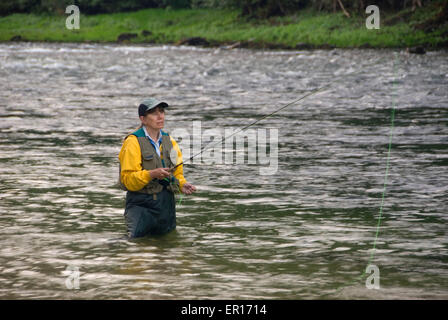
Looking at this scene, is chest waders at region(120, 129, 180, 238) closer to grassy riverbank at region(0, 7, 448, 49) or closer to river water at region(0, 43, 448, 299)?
river water at region(0, 43, 448, 299)

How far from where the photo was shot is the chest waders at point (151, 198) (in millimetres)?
6172

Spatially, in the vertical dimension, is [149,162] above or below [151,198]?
above

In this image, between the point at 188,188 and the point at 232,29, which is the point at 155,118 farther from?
the point at 232,29

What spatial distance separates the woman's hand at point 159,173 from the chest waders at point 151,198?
0.25m

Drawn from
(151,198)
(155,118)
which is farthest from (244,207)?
(155,118)

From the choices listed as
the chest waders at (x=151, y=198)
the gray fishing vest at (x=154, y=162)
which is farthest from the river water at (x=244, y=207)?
the gray fishing vest at (x=154, y=162)

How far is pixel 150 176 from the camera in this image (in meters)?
5.92

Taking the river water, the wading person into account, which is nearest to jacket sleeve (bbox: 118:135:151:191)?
the wading person

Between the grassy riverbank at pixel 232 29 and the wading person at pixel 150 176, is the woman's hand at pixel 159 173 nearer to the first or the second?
the wading person at pixel 150 176

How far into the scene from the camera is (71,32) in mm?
57688

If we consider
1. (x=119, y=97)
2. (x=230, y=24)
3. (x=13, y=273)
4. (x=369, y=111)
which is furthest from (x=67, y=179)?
(x=230, y=24)

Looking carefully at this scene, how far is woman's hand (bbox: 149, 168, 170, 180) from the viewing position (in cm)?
586

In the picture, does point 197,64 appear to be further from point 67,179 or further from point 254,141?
point 67,179

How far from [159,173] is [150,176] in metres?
0.09
